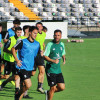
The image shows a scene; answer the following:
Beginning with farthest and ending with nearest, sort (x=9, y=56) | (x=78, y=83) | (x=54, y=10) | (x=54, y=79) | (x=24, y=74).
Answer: (x=54, y=10) → (x=78, y=83) → (x=9, y=56) → (x=54, y=79) → (x=24, y=74)

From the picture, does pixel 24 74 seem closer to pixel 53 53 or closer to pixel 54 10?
pixel 53 53

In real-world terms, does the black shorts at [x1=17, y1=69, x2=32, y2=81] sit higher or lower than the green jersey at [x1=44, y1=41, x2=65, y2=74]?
lower

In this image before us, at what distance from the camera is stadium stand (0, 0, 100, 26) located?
45.3m

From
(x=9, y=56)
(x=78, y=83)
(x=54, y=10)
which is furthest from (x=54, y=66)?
(x=54, y=10)

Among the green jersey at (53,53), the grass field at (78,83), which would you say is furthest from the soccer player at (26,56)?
the grass field at (78,83)

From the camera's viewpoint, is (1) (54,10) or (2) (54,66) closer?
(2) (54,66)

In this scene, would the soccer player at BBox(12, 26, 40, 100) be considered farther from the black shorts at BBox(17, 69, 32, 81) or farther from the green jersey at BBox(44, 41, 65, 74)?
the green jersey at BBox(44, 41, 65, 74)

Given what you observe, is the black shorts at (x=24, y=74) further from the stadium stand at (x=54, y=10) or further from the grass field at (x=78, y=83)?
the stadium stand at (x=54, y=10)

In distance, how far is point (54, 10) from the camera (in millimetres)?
48562

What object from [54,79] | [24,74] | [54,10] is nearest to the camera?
[24,74]

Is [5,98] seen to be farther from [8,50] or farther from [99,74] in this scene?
[99,74]

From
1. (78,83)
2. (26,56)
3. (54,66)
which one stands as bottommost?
(78,83)

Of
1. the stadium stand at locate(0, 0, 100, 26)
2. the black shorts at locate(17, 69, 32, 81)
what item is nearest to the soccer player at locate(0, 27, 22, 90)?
the black shorts at locate(17, 69, 32, 81)

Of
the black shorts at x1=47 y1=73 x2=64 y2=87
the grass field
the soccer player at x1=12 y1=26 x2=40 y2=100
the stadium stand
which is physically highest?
the stadium stand
